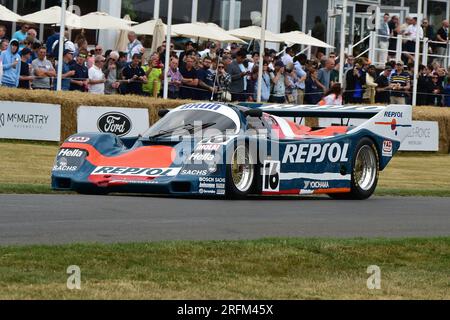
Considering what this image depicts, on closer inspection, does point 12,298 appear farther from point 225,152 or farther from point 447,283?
point 225,152

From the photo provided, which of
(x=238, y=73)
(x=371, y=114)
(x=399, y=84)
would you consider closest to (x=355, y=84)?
(x=399, y=84)

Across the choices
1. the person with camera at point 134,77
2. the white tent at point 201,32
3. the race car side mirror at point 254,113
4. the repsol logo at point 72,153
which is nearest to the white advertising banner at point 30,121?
the person with camera at point 134,77

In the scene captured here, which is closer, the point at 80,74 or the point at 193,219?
the point at 193,219

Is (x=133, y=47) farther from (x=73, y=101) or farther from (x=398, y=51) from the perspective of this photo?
(x=398, y=51)

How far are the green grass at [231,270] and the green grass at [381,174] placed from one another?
5.32 meters

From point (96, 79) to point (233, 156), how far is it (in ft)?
34.3

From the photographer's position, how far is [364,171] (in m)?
16.5

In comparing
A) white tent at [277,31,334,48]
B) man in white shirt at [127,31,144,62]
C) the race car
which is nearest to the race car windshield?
the race car

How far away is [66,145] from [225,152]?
2.05m

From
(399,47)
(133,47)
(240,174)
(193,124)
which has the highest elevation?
(399,47)

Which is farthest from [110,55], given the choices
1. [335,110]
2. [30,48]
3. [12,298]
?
[12,298]

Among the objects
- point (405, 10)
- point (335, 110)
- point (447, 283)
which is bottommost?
point (447, 283)

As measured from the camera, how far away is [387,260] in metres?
10.2

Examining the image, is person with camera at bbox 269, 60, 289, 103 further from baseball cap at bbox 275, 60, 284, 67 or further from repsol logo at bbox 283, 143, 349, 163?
repsol logo at bbox 283, 143, 349, 163
